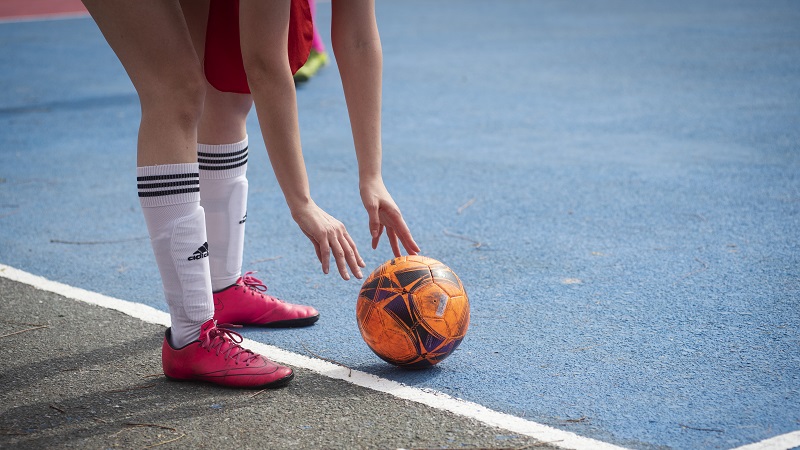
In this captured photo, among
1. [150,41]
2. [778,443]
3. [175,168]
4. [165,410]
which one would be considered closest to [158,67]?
[150,41]

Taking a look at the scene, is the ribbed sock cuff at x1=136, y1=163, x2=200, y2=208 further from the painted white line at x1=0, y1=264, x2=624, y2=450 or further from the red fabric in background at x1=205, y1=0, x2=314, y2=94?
the painted white line at x1=0, y1=264, x2=624, y2=450

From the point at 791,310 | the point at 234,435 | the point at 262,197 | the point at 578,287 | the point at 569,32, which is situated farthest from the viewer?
the point at 569,32

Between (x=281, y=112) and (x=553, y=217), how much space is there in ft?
9.26

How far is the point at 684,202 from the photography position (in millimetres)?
5574

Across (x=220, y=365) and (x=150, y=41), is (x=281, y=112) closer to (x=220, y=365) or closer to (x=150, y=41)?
(x=150, y=41)

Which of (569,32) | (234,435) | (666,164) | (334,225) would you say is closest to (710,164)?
(666,164)

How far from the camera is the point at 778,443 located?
2.56 meters

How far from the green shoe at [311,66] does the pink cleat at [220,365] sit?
7.62 metres

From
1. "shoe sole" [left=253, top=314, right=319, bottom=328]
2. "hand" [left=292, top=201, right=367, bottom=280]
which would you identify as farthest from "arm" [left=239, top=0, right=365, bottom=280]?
"shoe sole" [left=253, top=314, right=319, bottom=328]

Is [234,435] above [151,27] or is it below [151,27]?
below

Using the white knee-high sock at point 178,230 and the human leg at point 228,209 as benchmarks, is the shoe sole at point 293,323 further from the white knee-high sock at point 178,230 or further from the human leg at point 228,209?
the white knee-high sock at point 178,230

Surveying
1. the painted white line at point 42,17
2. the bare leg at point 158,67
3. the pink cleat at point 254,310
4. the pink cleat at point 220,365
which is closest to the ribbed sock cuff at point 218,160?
the pink cleat at point 254,310

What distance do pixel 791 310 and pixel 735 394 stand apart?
3.16 feet

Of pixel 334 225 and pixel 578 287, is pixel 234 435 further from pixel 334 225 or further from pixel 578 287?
pixel 578 287
